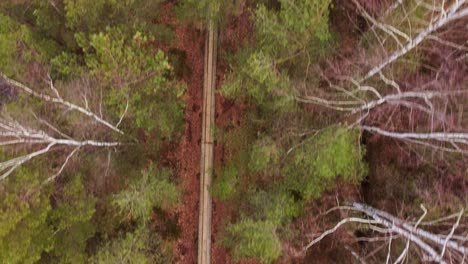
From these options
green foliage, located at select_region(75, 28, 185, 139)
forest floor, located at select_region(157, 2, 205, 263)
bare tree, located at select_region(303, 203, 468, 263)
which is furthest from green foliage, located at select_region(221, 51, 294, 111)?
bare tree, located at select_region(303, 203, 468, 263)

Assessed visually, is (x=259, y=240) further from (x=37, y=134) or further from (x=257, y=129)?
(x=37, y=134)

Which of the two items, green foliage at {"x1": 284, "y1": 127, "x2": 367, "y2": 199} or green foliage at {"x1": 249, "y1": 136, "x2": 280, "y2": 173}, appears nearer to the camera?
green foliage at {"x1": 284, "y1": 127, "x2": 367, "y2": 199}

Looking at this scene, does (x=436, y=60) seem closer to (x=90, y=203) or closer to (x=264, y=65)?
(x=264, y=65)

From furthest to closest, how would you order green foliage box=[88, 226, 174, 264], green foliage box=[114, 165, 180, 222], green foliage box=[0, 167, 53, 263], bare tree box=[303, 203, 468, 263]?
green foliage box=[114, 165, 180, 222]
green foliage box=[88, 226, 174, 264]
green foliage box=[0, 167, 53, 263]
bare tree box=[303, 203, 468, 263]

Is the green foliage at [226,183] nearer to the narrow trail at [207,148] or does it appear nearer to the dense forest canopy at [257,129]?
the dense forest canopy at [257,129]

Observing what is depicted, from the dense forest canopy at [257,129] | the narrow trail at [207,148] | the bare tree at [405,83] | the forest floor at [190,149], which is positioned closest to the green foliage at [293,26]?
the dense forest canopy at [257,129]

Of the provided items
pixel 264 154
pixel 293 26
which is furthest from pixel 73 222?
pixel 293 26

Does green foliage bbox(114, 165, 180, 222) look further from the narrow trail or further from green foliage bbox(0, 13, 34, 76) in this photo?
green foliage bbox(0, 13, 34, 76)

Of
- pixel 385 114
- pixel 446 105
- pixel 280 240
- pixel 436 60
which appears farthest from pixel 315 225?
pixel 436 60
